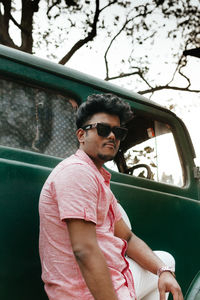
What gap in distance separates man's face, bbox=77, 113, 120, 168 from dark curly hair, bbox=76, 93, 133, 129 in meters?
0.03

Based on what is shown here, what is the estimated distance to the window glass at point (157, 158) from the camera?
2.54 meters

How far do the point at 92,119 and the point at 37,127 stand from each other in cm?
42

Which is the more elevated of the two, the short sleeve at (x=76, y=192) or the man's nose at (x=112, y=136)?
the man's nose at (x=112, y=136)

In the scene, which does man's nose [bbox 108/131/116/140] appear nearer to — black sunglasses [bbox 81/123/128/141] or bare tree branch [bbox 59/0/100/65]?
black sunglasses [bbox 81/123/128/141]

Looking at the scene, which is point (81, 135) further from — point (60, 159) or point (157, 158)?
point (157, 158)

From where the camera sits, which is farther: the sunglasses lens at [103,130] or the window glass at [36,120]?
the window glass at [36,120]

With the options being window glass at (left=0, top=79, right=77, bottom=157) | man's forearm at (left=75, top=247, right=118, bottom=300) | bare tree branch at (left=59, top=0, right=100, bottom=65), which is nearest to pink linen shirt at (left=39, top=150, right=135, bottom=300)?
man's forearm at (left=75, top=247, right=118, bottom=300)

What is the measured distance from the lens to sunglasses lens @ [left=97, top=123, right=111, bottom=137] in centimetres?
167

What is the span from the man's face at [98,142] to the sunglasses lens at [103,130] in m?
0.01

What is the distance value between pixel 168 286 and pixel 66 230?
598 millimetres

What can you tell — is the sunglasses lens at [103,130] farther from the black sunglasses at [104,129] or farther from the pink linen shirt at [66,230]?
the pink linen shirt at [66,230]

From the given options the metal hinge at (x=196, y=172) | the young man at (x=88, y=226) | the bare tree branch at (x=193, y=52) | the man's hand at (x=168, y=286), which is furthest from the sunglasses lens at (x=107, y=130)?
the bare tree branch at (x=193, y=52)

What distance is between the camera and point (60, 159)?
1.95 m

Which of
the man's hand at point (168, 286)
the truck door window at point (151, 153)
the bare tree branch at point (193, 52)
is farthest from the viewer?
the bare tree branch at point (193, 52)
